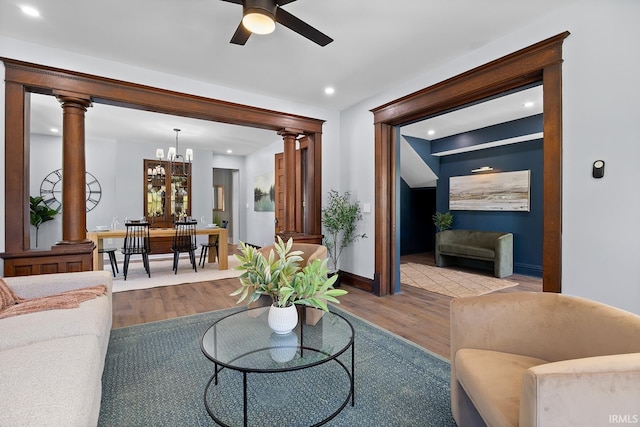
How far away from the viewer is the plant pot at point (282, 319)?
1.76m

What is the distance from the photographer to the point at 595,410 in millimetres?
877

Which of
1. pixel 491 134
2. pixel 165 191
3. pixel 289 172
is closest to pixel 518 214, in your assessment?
pixel 491 134

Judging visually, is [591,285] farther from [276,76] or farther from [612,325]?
[276,76]

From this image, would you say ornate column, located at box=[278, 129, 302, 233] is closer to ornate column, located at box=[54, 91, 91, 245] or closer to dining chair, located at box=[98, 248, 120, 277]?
ornate column, located at box=[54, 91, 91, 245]

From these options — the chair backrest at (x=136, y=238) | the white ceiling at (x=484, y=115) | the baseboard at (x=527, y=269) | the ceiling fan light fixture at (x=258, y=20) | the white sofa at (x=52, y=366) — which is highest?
the white ceiling at (x=484, y=115)

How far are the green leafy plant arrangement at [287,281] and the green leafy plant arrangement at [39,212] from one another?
20.8 ft

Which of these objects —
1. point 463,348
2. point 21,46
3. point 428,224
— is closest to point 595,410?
point 463,348

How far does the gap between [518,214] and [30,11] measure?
6.87 m

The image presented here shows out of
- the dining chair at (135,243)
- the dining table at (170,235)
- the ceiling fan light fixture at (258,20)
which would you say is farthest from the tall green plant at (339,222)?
the dining chair at (135,243)

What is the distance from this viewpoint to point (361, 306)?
140 inches

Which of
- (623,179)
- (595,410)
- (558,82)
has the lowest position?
(595,410)

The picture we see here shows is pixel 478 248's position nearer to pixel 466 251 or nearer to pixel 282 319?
pixel 466 251

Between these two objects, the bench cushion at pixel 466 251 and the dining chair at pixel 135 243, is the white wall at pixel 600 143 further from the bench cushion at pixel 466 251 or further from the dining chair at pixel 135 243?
the bench cushion at pixel 466 251

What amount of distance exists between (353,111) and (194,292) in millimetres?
3430
